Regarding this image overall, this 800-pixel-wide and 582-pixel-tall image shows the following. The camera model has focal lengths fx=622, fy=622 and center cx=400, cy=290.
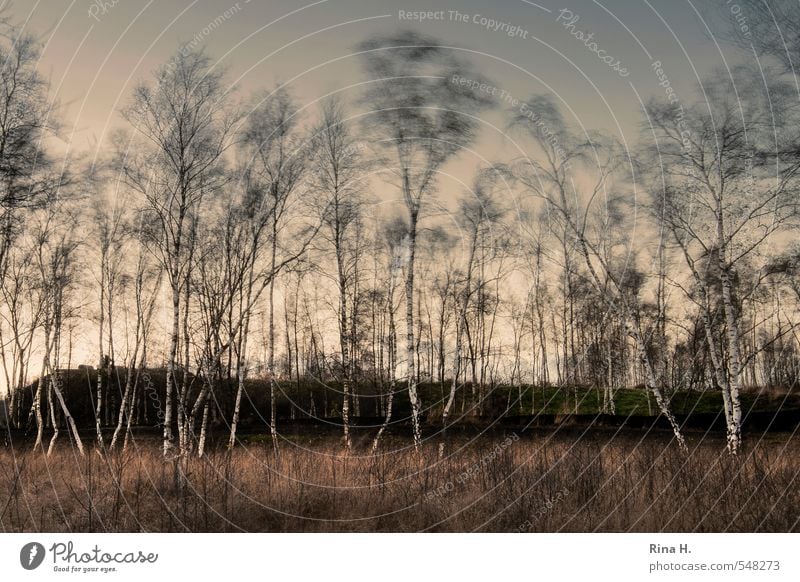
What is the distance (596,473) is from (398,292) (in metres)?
17.0

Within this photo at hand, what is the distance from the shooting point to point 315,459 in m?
12.8

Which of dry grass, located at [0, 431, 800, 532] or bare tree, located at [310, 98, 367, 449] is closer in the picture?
dry grass, located at [0, 431, 800, 532]

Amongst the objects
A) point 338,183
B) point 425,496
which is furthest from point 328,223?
point 425,496

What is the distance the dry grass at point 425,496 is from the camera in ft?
29.2

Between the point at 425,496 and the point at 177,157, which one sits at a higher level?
the point at 177,157

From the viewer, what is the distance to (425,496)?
10.0m

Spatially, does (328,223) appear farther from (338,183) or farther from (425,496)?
(425,496)

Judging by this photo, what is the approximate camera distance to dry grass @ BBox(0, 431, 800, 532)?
889 cm

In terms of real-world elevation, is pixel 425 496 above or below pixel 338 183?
below

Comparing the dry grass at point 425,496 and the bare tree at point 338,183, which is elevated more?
the bare tree at point 338,183

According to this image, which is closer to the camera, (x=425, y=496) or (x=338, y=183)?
(x=425, y=496)

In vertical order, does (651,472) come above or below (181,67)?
below
